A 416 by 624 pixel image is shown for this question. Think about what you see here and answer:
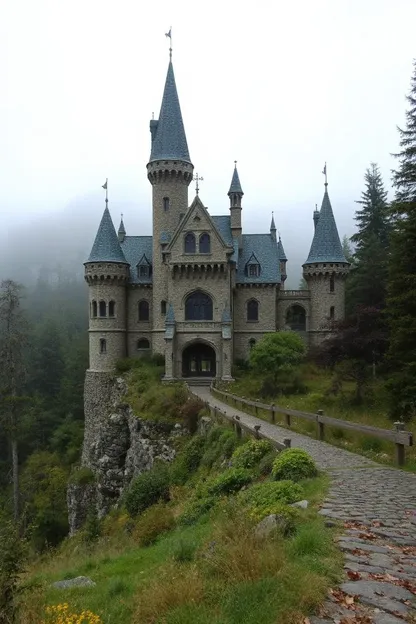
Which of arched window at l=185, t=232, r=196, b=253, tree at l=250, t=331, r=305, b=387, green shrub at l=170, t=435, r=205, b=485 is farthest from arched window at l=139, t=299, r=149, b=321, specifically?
green shrub at l=170, t=435, r=205, b=485

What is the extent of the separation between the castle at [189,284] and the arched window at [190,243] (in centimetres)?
7

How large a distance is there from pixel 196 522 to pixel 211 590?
472 cm

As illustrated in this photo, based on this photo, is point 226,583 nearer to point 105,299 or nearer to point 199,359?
point 199,359

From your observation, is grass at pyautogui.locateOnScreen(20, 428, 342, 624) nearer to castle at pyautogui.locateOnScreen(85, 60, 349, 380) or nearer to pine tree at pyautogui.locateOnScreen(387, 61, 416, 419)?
pine tree at pyautogui.locateOnScreen(387, 61, 416, 419)

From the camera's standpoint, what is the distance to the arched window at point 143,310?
41.6 m

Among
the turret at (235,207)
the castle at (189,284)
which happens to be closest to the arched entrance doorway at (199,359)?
the castle at (189,284)

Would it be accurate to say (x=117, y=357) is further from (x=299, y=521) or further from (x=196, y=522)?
(x=299, y=521)

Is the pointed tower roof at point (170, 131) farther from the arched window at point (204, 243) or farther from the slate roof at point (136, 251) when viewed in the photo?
the arched window at point (204, 243)

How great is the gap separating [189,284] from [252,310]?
6123mm

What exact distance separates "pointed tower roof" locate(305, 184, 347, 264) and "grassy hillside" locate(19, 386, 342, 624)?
31.7 m

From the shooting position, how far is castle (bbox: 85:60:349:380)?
1483 inches

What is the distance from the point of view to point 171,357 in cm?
3662

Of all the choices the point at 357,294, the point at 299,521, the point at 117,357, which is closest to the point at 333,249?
the point at 357,294

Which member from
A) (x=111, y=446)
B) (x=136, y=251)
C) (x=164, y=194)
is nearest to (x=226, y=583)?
(x=111, y=446)
